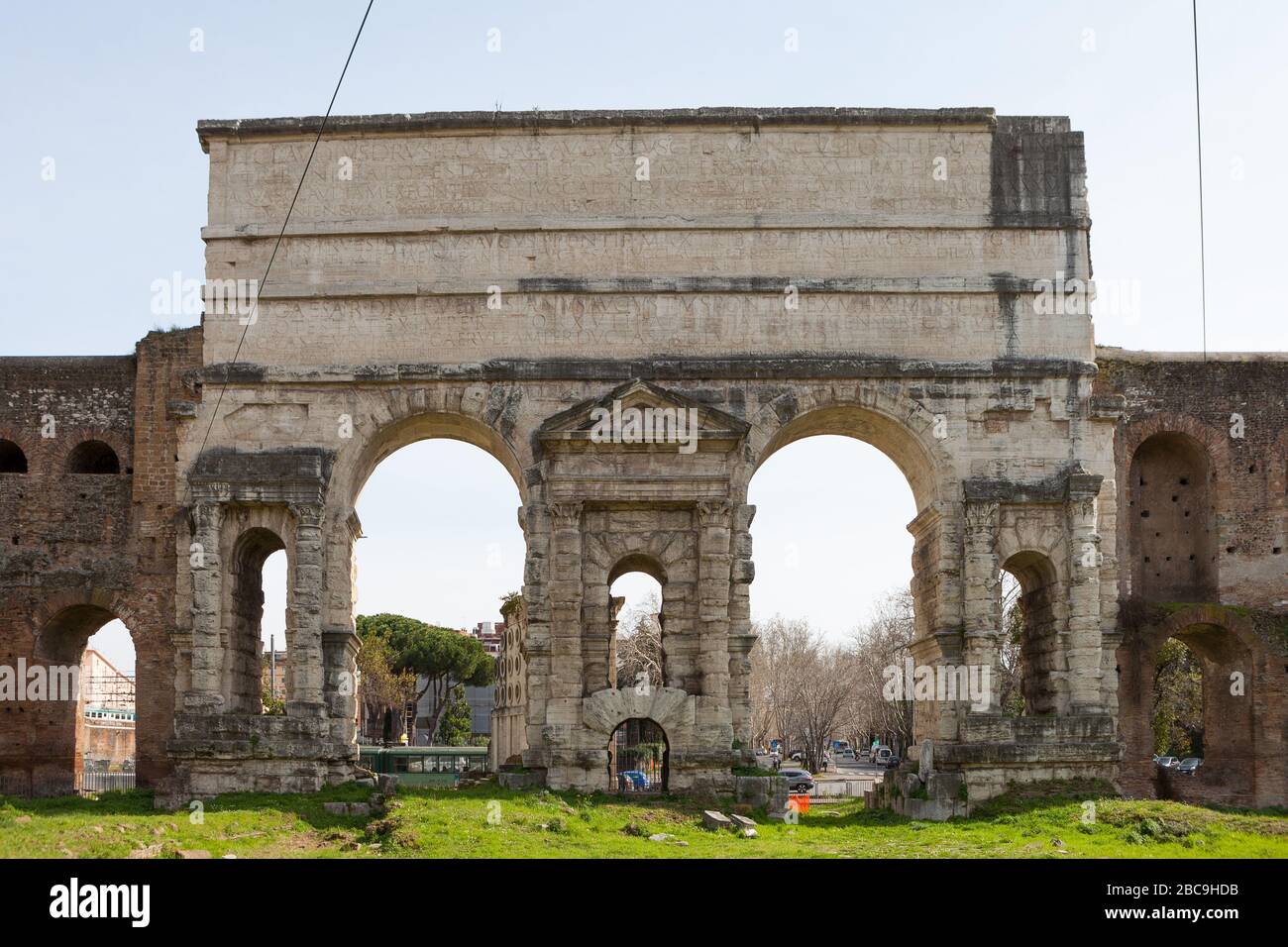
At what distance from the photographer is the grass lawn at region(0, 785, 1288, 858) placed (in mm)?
18734

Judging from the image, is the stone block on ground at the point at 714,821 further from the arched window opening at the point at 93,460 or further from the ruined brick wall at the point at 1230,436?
the arched window opening at the point at 93,460

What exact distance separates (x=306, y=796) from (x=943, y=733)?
10.4m

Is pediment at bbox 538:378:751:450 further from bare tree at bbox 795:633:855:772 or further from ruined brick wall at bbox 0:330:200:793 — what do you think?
bare tree at bbox 795:633:855:772

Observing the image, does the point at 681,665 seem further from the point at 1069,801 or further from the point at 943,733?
the point at 1069,801

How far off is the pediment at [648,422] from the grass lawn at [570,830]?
5814mm

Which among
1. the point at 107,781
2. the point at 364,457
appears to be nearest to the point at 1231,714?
the point at 364,457

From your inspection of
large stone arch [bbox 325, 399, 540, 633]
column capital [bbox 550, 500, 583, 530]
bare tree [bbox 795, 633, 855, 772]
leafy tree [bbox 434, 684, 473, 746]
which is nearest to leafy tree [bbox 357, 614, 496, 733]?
leafy tree [bbox 434, 684, 473, 746]

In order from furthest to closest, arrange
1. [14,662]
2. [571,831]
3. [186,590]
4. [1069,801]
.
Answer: [14,662], [186,590], [1069,801], [571,831]

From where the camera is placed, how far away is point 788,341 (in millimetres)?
25344

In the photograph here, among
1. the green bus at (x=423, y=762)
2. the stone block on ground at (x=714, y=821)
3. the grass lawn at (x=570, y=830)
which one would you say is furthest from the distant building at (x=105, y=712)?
the stone block on ground at (x=714, y=821)

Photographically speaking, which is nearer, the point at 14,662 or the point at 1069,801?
the point at 1069,801

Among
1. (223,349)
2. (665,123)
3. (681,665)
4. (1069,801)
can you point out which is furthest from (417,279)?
(1069,801)

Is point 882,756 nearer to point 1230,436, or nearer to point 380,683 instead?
point 380,683

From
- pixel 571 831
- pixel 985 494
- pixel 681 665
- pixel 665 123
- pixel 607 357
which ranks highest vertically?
pixel 665 123
